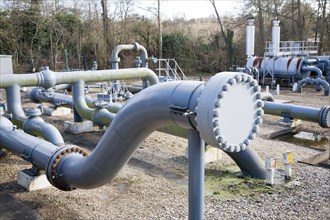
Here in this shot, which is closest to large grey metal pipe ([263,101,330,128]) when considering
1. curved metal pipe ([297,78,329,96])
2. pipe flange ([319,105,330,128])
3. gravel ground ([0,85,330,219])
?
pipe flange ([319,105,330,128])

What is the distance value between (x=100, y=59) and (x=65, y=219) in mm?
20072

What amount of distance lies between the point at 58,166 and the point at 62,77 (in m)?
4.25

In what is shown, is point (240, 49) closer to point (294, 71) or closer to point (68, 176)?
point (294, 71)

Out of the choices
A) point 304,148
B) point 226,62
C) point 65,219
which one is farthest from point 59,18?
point 65,219

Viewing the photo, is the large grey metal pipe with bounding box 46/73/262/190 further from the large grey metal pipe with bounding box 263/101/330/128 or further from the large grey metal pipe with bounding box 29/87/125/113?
the large grey metal pipe with bounding box 263/101/330/128

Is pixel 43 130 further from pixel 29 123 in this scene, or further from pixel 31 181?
pixel 31 181

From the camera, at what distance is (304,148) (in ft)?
28.7

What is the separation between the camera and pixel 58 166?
509 cm

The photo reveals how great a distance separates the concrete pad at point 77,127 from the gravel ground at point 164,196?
7.75ft

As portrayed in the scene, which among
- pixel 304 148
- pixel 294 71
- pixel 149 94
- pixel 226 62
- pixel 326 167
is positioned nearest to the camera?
pixel 149 94

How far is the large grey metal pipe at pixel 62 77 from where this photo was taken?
8055 millimetres

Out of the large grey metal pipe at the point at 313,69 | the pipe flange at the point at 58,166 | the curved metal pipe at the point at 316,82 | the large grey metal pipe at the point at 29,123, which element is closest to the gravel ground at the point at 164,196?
the pipe flange at the point at 58,166

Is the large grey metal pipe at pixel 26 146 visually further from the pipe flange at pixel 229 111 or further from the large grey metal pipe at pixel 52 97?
the large grey metal pipe at pixel 52 97

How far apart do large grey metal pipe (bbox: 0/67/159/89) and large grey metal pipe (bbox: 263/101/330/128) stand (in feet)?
11.4
